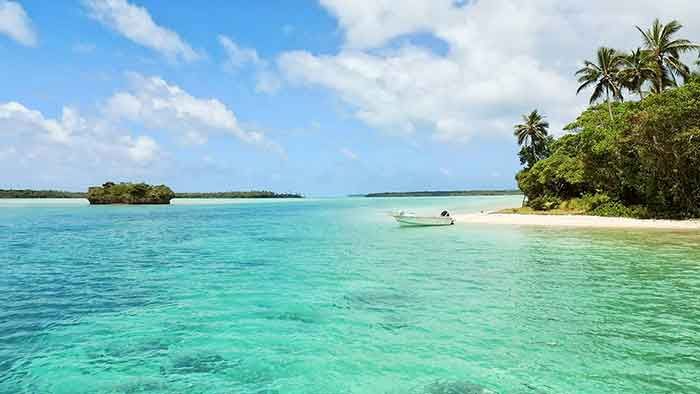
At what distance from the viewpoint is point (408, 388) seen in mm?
6328

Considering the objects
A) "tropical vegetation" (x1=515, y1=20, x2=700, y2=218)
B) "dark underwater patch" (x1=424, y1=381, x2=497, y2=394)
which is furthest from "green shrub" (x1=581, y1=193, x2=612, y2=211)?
"dark underwater patch" (x1=424, y1=381, x2=497, y2=394)

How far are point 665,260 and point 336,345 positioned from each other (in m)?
14.3

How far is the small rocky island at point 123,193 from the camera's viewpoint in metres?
110

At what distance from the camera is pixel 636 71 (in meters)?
40.3

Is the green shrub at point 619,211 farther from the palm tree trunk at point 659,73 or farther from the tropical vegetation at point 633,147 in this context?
the palm tree trunk at point 659,73

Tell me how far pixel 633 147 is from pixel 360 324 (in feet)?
95.3

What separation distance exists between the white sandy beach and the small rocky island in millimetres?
93254

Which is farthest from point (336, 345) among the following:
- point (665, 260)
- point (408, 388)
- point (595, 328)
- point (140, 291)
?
point (665, 260)

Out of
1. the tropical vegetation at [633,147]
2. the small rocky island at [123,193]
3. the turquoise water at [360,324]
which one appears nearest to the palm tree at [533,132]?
the tropical vegetation at [633,147]

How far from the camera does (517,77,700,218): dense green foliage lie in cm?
2677

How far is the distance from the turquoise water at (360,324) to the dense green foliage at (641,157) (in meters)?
10.7

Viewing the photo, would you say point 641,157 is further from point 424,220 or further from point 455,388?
point 455,388

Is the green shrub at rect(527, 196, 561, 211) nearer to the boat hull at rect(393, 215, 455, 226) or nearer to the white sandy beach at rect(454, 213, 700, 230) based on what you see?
the white sandy beach at rect(454, 213, 700, 230)

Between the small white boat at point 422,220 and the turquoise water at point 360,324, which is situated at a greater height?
the small white boat at point 422,220
